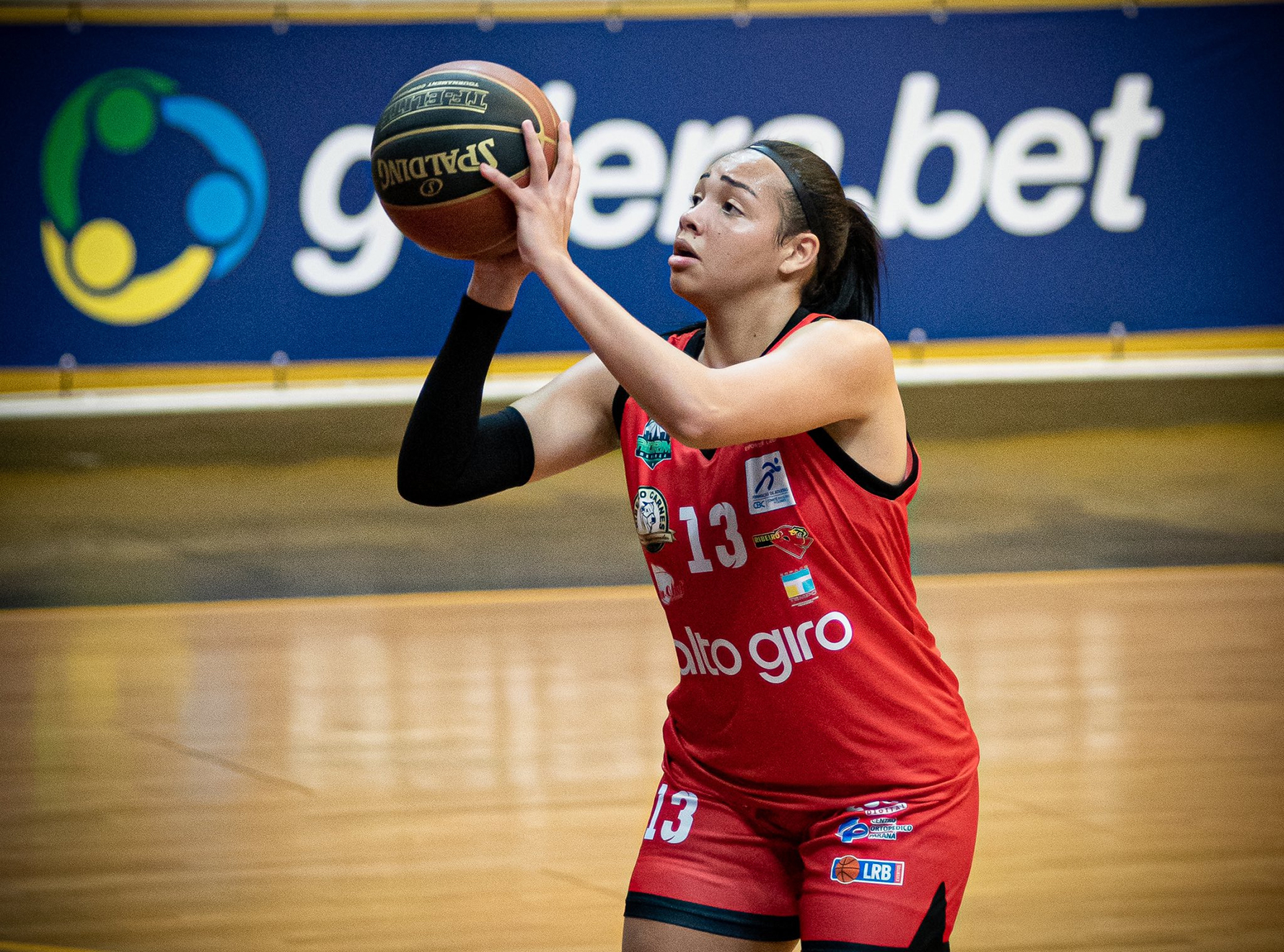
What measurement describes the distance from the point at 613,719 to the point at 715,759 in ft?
8.98

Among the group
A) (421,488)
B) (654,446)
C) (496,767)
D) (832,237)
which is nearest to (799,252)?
(832,237)

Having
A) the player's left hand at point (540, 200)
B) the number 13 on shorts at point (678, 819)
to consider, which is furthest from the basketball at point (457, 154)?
the number 13 on shorts at point (678, 819)

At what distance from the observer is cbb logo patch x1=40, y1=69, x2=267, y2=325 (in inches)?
311

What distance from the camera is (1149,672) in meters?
5.06

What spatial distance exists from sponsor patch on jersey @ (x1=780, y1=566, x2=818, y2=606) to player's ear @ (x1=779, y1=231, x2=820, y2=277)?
40cm

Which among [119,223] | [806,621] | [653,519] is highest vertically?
[119,223]

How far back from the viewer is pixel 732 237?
1.88m

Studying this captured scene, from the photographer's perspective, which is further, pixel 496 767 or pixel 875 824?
pixel 496 767

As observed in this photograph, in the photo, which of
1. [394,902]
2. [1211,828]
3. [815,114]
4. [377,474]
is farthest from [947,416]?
[394,902]

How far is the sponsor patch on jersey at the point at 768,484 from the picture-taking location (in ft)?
5.95

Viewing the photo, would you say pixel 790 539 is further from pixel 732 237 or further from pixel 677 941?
pixel 677 941

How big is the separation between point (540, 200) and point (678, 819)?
81 cm

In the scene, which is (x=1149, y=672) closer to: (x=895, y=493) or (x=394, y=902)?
(x=394, y=902)

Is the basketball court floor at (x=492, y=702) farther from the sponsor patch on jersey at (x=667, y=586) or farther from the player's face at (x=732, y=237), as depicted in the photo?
the player's face at (x=732, y=237)
